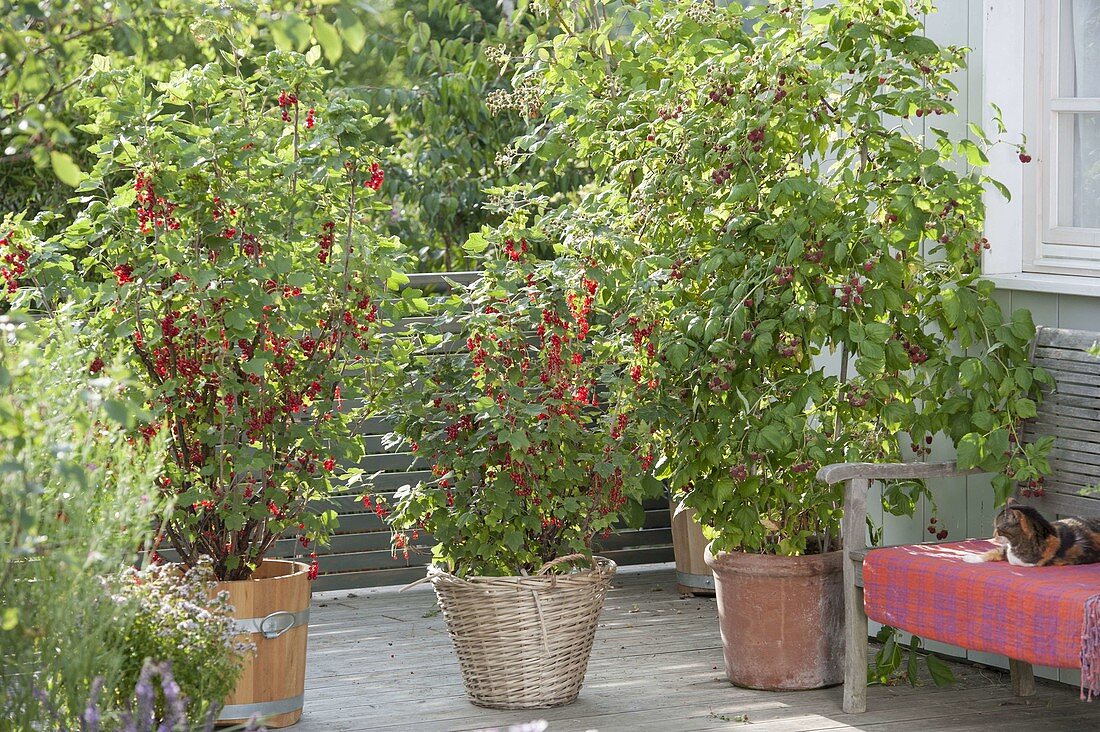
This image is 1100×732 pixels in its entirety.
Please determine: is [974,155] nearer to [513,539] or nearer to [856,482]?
[856,482]

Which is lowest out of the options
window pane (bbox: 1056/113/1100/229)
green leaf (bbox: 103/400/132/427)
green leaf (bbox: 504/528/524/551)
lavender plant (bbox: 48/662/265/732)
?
lavender plant (bbox: 48/662/265/732)

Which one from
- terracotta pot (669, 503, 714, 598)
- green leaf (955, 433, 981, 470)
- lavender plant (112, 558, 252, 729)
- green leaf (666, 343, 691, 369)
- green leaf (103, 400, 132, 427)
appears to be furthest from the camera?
terracotta pot (669, 503, 714, 598)

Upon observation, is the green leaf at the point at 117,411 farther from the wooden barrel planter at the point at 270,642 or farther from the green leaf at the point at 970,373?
the green leaf at the point at 970,373

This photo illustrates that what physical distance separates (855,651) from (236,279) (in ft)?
6.14

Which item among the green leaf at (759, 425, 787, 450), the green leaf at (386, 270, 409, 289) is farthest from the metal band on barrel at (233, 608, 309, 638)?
the green leaf at (759, 425, 787, 450)

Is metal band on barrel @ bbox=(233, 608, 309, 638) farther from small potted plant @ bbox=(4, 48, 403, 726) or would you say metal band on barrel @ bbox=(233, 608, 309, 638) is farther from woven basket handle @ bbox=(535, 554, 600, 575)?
woven basket handle @ bbox=(535, 554, 600, 575)

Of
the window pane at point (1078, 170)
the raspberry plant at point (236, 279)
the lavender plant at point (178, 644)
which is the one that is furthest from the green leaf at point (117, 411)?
the window pane at point (1078, 170)

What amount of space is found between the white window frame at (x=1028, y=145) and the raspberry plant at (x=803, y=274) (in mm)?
126

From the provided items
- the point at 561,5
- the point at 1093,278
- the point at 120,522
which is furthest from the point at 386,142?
the point at 120,522

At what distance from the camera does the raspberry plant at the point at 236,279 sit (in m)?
3.37

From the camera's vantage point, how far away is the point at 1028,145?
3914mm

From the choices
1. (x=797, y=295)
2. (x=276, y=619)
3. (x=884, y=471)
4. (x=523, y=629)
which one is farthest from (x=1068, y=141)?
(x=276, y=619)

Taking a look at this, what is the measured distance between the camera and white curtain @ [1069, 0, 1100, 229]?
3777mm

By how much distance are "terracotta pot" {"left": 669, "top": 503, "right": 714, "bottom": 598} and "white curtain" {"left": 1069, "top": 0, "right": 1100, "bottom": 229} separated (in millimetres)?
1964
